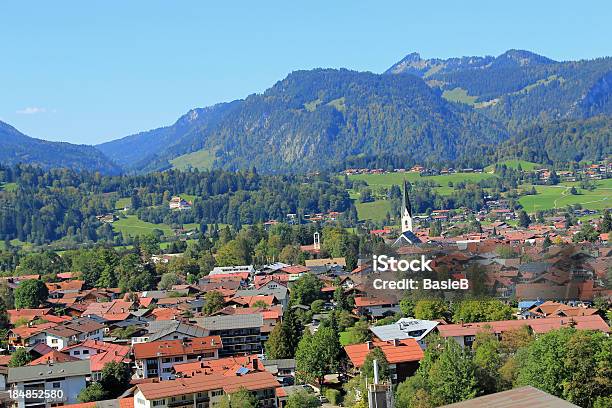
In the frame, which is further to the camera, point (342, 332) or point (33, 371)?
point (342, 332)

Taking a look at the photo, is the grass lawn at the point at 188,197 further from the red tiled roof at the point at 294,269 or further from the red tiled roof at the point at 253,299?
the red tiled roof at the point at 253,299

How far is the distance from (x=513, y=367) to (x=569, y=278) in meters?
17.9

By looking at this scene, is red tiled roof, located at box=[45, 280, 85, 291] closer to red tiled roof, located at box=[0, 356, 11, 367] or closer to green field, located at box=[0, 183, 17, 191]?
red tiled roof, located at box=[0, 356, 11, 367]

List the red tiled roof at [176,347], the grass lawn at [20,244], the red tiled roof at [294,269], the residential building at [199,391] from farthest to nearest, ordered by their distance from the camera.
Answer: the grass lawn at [20,244], the red tiled roof at [294,269], the red tiled roof at [176,347], the residential building at [199,391]

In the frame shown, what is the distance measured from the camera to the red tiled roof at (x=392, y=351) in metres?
29.5

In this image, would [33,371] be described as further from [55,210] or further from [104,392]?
[55,210]

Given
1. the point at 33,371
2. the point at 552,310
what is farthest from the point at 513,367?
the point at 33,371

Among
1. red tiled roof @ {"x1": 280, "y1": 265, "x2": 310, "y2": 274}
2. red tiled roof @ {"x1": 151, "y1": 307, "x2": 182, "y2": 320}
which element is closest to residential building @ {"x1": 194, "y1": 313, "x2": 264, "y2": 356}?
red tiled roof @ {"x1": 151, "y1": 307, "x2": 182, "y2": 320}

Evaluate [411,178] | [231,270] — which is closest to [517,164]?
[411,178]

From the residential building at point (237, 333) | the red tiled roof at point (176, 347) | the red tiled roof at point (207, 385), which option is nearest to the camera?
the red tiled roof at point (207, 385)

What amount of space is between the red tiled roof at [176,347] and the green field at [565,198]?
65589 millimetres

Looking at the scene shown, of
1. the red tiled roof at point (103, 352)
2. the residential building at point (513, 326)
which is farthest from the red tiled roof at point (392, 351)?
the red tiled roof at point (103, 352)

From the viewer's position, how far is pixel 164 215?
10662 cm

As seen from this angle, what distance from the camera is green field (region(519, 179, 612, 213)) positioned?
95.6 metres
